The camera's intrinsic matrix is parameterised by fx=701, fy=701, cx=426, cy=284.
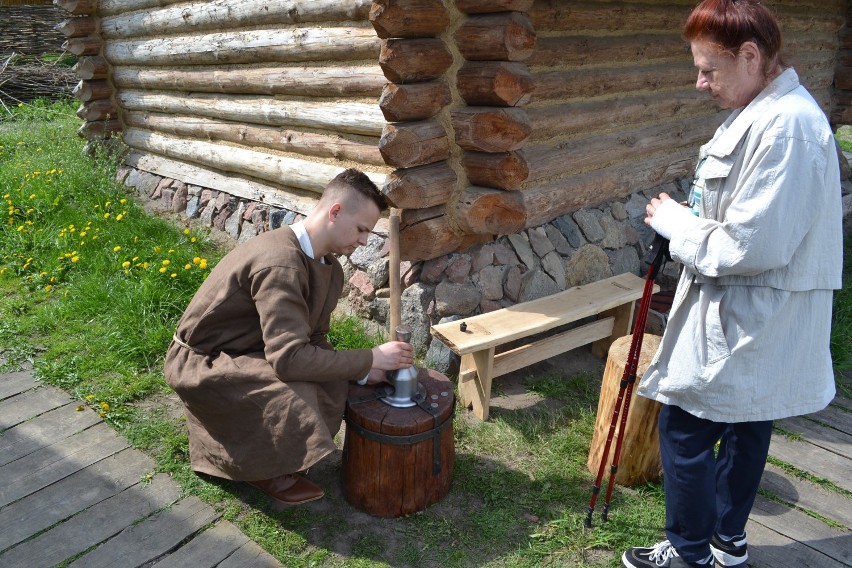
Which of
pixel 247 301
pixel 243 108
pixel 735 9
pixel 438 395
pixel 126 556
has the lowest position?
pixel 126 556

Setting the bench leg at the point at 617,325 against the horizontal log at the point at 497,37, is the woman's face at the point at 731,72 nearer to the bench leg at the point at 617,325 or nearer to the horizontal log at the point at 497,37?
the horizontal log at the point at 497,37

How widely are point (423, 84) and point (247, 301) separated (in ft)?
5.54

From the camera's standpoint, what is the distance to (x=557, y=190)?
15.6ft

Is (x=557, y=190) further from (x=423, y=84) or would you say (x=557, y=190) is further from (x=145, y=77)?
(x=145, y=77)

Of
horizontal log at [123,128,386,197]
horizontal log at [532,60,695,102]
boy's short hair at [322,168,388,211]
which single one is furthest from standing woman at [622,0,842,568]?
horizontal log at [123,128,386,197]

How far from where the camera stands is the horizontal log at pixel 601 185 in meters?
4.66

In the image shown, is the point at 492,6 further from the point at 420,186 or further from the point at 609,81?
the point at 609,81

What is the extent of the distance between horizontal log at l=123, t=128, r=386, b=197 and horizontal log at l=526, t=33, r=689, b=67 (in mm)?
1294

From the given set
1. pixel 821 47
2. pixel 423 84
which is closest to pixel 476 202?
pixel 423 84

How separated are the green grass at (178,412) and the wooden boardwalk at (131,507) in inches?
4.4

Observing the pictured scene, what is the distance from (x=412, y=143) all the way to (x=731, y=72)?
6.52ft

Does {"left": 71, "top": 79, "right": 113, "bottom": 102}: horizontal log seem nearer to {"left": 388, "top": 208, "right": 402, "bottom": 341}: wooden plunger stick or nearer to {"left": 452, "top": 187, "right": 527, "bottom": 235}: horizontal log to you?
{"left": 452, "top": 187, "right": 527, "bottom": 235}: horizontal log

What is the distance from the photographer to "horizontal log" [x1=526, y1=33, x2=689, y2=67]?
4.41m

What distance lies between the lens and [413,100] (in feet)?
12.6
